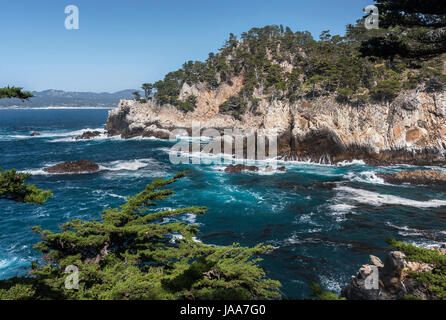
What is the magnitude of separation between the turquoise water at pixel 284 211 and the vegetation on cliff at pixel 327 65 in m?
11.8

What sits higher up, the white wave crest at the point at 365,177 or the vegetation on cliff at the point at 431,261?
the vegetation on cliff at the point at 431,261

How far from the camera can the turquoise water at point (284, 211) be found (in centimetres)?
1642

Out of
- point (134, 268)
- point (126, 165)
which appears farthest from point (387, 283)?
point (126, 165)

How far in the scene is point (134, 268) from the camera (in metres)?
9.06

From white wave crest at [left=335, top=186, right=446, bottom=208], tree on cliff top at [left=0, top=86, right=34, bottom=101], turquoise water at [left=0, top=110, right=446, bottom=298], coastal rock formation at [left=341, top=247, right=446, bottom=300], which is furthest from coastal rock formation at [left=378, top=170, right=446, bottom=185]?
tree on cliff top at [left=0, top=86, right=34, bottom=101]

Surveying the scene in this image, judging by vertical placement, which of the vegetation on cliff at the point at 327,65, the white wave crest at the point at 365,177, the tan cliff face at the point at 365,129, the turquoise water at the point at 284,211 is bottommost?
the turquoise water at the point at 284,211

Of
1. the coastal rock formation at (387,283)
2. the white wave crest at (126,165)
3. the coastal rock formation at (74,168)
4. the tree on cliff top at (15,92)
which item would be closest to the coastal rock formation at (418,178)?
the coastal rock formation at (387,283)

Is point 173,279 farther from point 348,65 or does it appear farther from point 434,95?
point 348,65

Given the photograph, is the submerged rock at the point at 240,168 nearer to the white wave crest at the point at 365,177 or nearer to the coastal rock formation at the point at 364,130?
the coastal rock formation at the point at 364,130

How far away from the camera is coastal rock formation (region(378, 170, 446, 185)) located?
2980 centimetres

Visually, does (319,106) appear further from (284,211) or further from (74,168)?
(74,168)

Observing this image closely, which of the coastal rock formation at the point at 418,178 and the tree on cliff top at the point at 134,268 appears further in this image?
the coastal rock formation at the point at 418,178

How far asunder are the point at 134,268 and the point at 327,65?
53411mm
